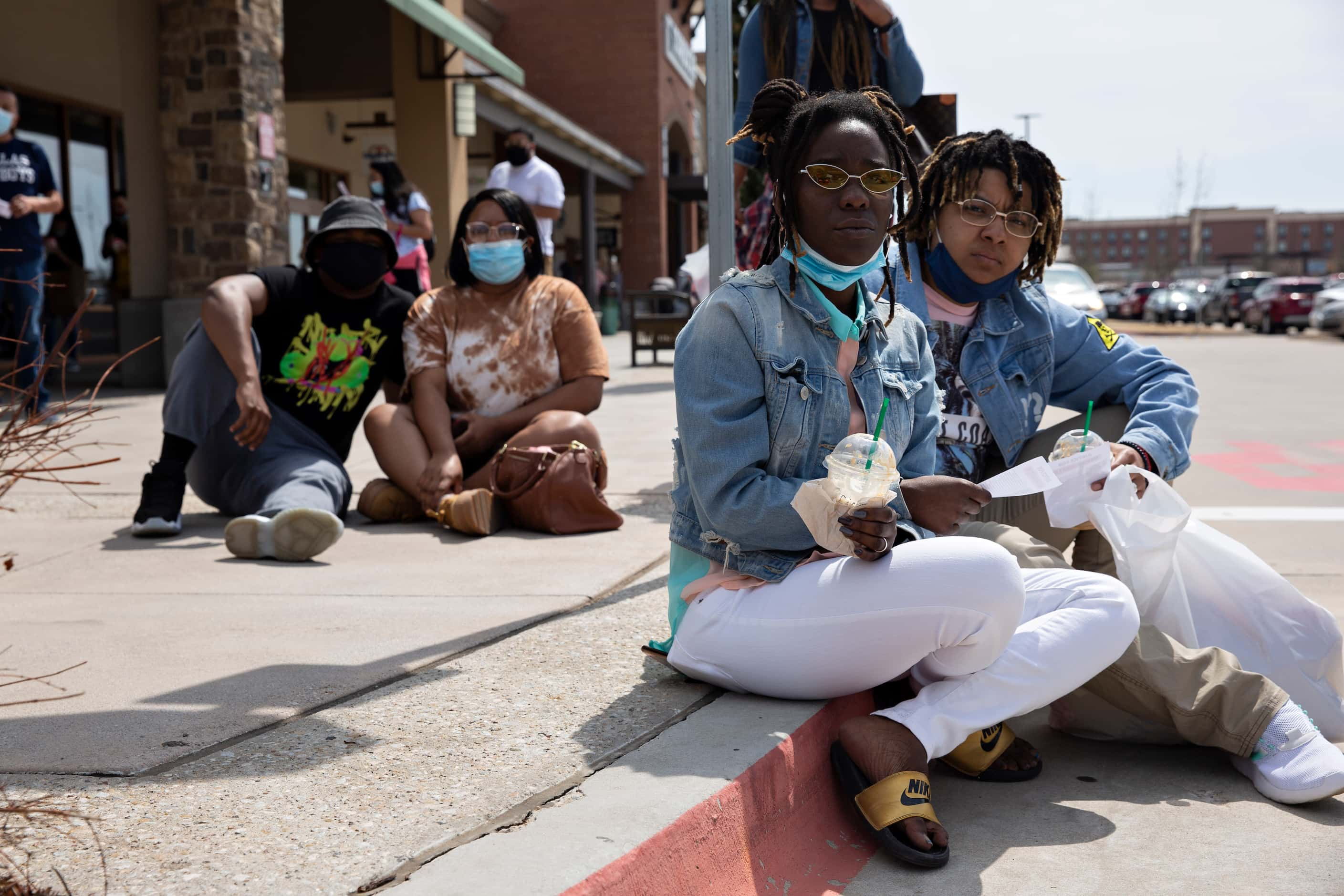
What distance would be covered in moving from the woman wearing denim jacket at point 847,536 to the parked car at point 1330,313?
93.3ft

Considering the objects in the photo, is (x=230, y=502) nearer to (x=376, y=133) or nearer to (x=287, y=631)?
(x=287, y=631)

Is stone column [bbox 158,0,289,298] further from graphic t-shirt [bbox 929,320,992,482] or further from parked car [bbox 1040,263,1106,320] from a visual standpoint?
parked car [bbox 1040,263,1106,320]

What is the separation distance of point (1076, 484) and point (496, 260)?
277 centimetres

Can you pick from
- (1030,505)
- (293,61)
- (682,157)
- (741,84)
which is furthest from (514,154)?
(682,157)

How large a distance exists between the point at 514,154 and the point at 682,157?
26379 mm

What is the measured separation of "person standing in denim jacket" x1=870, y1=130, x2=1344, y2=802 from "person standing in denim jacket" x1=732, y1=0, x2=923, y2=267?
1427 mm

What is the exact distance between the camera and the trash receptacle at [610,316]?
2534 centimetres

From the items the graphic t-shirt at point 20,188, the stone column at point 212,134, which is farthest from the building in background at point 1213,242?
the graphic t-shirt at point 20,188

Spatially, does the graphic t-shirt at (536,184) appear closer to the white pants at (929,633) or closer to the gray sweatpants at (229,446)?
the gray sweatpants at (229,446)

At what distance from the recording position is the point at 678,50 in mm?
31359

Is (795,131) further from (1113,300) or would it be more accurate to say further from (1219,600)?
(1113,300)

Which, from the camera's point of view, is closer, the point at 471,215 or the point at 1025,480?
the point at 1025,480

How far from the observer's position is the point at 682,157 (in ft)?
114

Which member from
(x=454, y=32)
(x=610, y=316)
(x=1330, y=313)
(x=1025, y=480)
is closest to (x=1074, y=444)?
(x=1025, y=480)
